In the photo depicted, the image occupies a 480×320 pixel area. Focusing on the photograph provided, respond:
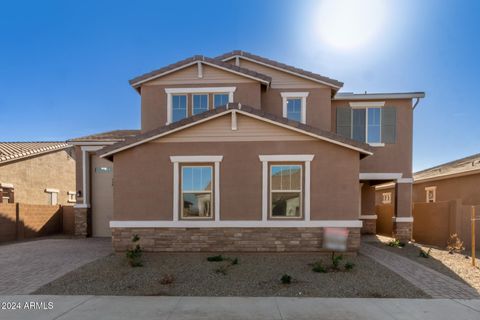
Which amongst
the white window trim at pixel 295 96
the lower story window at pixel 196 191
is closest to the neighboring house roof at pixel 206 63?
the white window trim at pixel 295 96

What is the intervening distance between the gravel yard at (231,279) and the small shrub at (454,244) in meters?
4.56

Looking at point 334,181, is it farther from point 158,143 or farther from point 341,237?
point 158,143

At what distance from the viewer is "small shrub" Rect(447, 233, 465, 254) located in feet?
33.0

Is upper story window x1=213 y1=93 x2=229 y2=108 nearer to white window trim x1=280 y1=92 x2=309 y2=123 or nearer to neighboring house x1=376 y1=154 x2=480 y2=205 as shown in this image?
white window trim x1=280 y1=92 x2=309 y2=123

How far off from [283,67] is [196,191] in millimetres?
6533

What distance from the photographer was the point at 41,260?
27.5 ft

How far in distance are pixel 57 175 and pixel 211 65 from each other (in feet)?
43.7

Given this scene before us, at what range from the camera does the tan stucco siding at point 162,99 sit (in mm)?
11023

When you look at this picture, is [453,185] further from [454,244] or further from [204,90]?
[204,90]

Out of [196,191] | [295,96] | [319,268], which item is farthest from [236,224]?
[295,96]

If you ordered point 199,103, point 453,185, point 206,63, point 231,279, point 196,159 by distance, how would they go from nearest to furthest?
point 231,279, point 196,159, point 206,63, point 199,103, point 453,185

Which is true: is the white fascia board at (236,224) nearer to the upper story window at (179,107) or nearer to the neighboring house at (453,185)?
the upper story window at (179,107)

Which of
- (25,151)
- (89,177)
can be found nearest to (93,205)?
(89,177)

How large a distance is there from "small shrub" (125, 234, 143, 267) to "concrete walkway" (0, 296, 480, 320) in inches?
74.5
